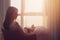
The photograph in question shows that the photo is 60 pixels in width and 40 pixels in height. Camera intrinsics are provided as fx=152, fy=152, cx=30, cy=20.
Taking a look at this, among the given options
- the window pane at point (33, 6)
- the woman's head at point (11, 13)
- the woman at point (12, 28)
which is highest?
the window pane at point (33, 6)

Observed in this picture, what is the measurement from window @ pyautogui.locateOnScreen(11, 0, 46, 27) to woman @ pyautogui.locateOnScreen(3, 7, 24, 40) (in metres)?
0.07

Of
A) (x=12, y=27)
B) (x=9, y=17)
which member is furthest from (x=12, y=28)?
(x=9, y=17)

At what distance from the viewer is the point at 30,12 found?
1.69 meters

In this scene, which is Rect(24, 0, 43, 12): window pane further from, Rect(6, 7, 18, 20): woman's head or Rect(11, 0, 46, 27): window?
Rect(6, 7, 18, 20): woman's head

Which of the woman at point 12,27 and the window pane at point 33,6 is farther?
the window pane at point 33,6

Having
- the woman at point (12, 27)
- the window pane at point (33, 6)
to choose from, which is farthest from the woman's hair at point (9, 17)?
the window pane at point (33, 6)

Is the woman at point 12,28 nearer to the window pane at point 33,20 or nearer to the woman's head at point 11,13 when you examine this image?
the woman's head at point 11,13

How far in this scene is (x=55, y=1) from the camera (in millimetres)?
1673

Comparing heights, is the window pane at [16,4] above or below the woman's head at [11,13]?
above

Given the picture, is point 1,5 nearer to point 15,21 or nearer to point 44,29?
point 15,21

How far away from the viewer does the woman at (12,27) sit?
1.51 meters

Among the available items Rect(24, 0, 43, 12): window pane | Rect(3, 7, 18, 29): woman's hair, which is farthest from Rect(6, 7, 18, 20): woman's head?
Rect(24, 0, 43, 12): window pane

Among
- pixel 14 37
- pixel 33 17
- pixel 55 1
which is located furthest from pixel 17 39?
pixel 55 1

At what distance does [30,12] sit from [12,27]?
275 mm
